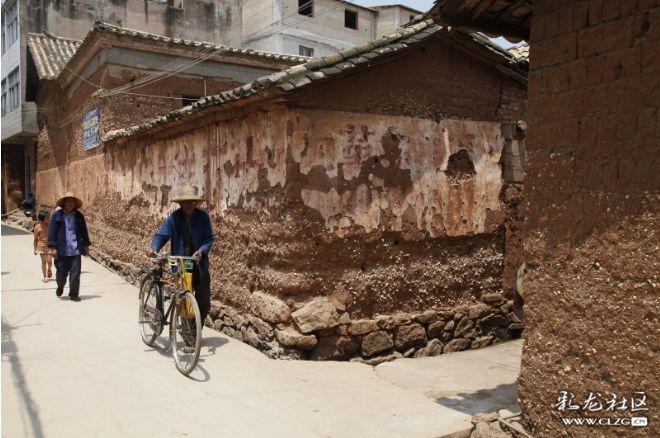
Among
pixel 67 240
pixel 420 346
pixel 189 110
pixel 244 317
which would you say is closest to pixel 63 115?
pixel 67 240

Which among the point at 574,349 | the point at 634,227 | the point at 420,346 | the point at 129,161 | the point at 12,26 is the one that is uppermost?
the point at 12,26

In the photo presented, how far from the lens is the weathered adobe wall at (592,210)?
339 centimetres

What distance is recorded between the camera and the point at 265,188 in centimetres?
636

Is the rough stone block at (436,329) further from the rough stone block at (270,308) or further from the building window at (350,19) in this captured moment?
the building window at (350,19)

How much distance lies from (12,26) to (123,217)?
1601 centimetres

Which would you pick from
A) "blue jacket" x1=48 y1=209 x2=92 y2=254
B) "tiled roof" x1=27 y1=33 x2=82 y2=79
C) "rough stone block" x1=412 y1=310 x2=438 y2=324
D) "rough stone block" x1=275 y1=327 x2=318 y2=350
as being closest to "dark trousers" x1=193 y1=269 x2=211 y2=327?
"rough stone block" x1=275 y1=327 x2=318 y2=350

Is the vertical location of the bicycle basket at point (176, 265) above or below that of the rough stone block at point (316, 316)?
above

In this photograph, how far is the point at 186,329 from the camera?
5609 millimetres

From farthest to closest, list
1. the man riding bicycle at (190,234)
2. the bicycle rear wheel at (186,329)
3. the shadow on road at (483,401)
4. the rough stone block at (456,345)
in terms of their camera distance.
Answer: the rough stone block at (456,345) → the man riding bicycle at (190,234) → the bicycle rear wheel at (186,329) → the shadow on road at (483,401)

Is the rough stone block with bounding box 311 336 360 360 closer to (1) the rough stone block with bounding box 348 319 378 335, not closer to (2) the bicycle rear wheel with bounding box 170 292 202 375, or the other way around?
(1) the rough stone block with bounding box 348 319 378 335

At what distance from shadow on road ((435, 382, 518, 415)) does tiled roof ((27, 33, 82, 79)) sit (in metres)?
16.2

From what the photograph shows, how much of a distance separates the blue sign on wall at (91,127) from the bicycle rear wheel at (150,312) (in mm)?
7772

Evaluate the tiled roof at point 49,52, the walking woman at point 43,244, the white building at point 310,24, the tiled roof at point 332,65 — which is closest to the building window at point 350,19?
the white building at point 310,24

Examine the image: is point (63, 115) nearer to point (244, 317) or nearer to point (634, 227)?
point (244, 317)
